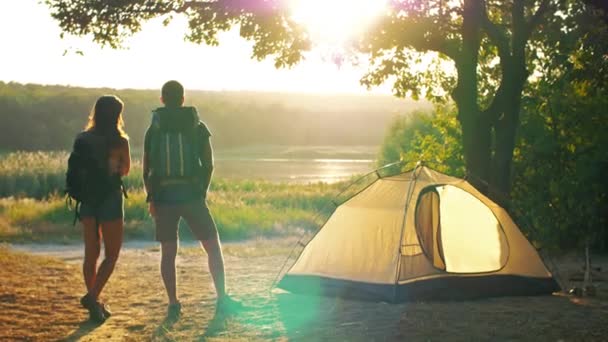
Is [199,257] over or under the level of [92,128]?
under

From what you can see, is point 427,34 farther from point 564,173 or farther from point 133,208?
point 133,208

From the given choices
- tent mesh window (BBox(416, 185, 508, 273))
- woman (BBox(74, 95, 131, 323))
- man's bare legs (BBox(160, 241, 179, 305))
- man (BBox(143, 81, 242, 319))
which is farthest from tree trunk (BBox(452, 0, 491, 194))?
woman (BBox(74, 95, 131, 323))

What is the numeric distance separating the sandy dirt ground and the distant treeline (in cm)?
4525

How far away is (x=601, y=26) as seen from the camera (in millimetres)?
10633

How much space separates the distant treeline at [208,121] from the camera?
2566 inches

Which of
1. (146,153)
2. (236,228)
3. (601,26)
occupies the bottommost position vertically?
(236,228)

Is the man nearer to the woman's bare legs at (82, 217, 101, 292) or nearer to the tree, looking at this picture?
the woman's bare legs at (82, 217, 101, 292)

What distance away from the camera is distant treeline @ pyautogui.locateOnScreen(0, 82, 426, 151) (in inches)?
2566

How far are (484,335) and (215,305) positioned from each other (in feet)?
10.4

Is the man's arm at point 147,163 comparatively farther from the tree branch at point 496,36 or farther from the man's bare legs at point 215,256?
the tree branch at point 496,36

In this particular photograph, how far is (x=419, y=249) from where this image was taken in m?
11.1

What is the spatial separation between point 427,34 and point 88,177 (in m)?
7.68

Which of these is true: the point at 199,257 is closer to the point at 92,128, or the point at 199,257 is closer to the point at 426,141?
the point at 426,141

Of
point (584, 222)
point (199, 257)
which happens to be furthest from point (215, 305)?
point (584, 222)
